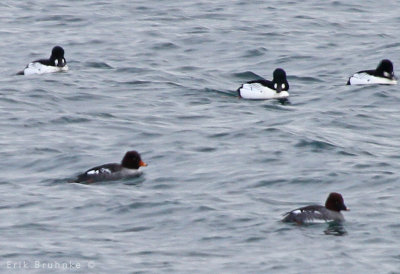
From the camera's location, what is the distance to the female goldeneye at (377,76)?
29.0 meters

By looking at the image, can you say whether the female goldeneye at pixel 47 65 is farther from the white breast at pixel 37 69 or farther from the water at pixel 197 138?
the water at pixel 197 138

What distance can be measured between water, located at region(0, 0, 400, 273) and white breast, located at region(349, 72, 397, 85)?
28cm

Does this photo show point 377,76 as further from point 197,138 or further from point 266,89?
point 197,138

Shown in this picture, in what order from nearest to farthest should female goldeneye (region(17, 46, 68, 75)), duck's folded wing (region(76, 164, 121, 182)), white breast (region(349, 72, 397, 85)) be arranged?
1. duck's folded wing (region(76, 164, 121, 182))
2. white breast (region(349, 72, 397, 85))
3. female goldeneye (region(17, 46, 68, 75))

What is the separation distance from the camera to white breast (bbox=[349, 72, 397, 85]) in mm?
28984

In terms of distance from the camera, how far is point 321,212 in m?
18.2

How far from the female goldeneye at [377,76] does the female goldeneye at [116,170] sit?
922cm

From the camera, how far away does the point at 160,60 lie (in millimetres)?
32875

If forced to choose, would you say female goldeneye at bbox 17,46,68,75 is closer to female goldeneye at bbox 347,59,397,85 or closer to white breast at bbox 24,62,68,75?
white breast at bbox 24,62,68,75

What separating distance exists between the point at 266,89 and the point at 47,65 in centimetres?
614

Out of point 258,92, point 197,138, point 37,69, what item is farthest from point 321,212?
point 37,69

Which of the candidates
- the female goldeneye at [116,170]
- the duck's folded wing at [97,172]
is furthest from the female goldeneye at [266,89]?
the duck's folded wing at [97,172]

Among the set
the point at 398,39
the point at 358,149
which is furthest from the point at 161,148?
the point at 398,39

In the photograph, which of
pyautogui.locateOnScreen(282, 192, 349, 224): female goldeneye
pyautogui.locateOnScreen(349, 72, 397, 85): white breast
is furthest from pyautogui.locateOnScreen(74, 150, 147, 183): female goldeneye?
pyautogui.locateOnScreen(349, 72, 397, 85): white breast
